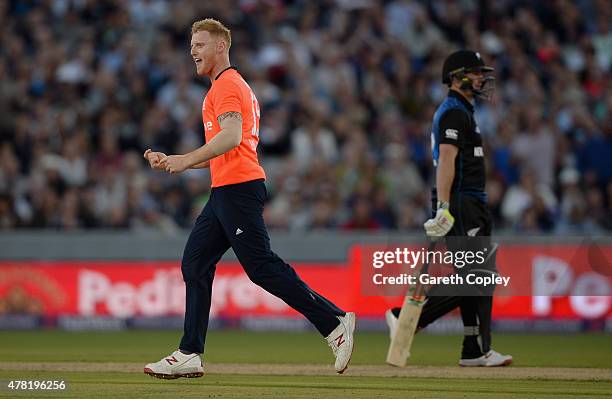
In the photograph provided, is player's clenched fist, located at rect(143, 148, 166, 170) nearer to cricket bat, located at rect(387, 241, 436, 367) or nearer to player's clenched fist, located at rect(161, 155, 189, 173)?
player's clenched fist, located at rect(161, 155, 189, 173)

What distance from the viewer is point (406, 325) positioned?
10438 millimetres

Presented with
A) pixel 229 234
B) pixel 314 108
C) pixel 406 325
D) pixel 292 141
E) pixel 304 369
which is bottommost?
pixel 304 369

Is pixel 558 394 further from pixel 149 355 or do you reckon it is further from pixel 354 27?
pixel 354 27

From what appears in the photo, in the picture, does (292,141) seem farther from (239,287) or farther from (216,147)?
(216,147)

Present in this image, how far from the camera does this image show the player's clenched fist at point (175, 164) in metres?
8.42

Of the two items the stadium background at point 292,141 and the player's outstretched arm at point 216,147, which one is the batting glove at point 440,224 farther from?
the stadium background at point 292,141

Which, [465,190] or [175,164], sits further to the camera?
[465,190]

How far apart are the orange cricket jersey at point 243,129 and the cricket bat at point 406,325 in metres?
2.16

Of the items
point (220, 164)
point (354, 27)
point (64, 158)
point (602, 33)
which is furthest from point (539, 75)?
point (220, 164)

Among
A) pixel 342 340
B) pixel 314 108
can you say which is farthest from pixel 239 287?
pixel 342 340

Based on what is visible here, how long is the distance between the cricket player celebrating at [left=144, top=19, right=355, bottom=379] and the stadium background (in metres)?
7.21

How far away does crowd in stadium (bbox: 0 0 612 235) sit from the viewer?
695 inches

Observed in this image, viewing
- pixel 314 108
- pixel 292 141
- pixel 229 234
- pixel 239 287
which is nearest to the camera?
pixel 229 234

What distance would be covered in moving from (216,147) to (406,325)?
9.36 ft
